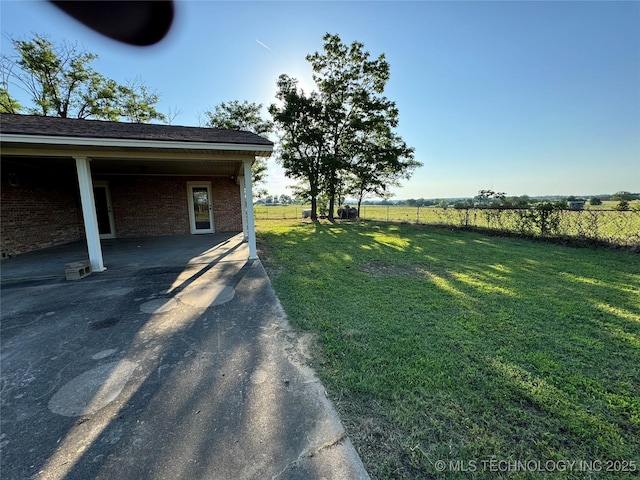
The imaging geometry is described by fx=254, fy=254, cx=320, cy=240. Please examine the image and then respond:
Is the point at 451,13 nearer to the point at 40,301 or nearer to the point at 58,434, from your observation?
the point at 58,434

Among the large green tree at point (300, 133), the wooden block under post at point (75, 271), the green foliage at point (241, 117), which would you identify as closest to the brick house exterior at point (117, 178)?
the wooden block under post at point (75, 271)

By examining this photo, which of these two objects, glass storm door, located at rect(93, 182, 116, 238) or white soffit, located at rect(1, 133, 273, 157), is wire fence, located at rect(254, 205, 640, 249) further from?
glass storm door, located at rect(93, 182, 116, 238)

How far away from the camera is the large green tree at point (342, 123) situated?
15.6 m

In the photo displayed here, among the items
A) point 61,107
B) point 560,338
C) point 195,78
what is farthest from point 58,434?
point 61,107

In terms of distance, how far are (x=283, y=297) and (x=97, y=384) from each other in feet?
7.38

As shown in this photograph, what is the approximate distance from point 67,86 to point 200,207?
1381cm

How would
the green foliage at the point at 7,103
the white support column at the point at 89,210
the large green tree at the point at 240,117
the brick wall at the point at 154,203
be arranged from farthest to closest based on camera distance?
the large green tree at the point at 240,117, the green foliage at the point at 7,103, the brick wall at the point at 154,203, the white support column at the point at 89,210

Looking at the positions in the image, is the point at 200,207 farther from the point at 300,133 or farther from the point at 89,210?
the point at 300,133

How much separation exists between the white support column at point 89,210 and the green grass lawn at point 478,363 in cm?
400

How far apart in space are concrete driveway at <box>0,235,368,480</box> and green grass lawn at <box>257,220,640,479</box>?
31 cm

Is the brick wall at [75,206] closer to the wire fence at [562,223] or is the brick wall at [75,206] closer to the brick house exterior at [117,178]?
the brick house exterior at [117,178]

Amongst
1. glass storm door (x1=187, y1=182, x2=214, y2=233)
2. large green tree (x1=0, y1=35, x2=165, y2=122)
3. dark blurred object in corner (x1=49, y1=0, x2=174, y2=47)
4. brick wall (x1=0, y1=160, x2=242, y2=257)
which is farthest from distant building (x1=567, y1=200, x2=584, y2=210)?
large green tree (x1=0, y1=35, x2=165, y2=122)

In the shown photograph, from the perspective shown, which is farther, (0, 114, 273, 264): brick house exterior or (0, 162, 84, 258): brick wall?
(0, 162, 84, 258): brick wall

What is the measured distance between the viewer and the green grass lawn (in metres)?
1.47
